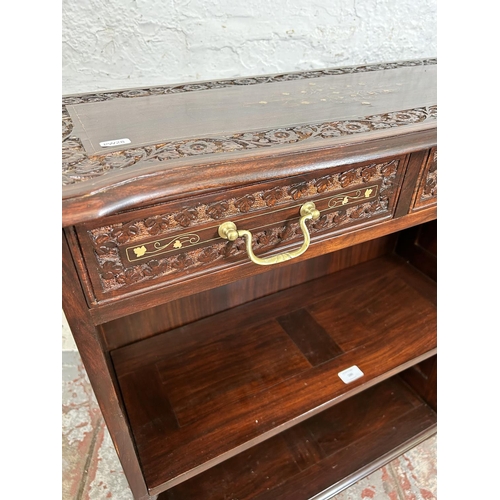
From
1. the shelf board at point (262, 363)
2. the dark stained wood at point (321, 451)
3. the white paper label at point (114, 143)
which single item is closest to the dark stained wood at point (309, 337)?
the shelf board at point (262, 363)

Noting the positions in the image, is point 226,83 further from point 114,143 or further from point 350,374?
point 350,374

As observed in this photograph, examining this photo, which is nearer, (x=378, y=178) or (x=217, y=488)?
(x=378, y=178)

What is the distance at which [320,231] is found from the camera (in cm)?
58

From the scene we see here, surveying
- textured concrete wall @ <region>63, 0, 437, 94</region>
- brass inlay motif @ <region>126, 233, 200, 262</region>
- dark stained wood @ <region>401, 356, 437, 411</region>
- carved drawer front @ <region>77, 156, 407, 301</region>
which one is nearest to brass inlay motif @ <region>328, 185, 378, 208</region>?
carved drawer front @ <region>77, 156, 407, 301</region>

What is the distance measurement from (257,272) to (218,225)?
0.37 ft

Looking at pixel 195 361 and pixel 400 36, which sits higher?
pixel 400 36

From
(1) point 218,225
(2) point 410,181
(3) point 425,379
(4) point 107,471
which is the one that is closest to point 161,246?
(1) point 218,225

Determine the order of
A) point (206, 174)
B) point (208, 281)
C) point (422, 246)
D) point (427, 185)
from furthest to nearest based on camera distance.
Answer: point (422, 246), point (427, 185), point (208, 281), point (206, 174)

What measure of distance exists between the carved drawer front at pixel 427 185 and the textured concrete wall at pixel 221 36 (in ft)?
1.42

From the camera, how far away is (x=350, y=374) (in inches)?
31.3

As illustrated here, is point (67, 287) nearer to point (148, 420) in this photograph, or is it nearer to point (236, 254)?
point (236, 254)

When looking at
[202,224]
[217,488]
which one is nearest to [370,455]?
[217,488]

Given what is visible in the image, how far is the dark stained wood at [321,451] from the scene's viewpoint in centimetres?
88

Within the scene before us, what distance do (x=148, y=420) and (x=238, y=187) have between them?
1.62 ft
